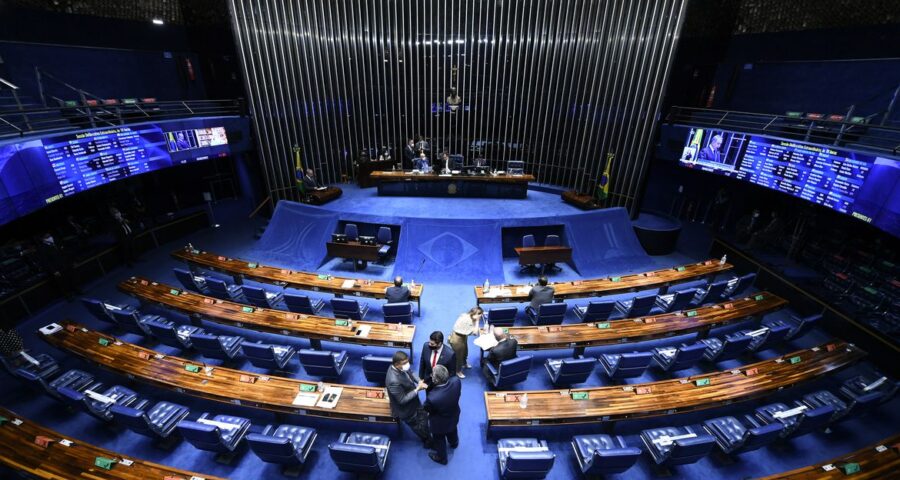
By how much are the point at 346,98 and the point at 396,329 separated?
448 inches

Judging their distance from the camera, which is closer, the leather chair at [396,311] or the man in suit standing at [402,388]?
the man in suit standing at [402,388]

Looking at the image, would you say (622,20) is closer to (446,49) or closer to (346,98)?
(446,49)

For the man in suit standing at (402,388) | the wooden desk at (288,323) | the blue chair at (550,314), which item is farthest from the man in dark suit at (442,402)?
the blue chair at (550,314)

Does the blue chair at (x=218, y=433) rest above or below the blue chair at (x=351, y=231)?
below

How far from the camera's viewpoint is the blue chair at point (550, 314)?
7.23 m

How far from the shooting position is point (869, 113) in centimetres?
934

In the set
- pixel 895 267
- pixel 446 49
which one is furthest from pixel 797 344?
pixel 446 49

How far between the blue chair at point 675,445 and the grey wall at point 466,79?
941 cm

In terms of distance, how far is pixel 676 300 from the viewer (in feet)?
26.6

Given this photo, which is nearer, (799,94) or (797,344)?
(797,344)

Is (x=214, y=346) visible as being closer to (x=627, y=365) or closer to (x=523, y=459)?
(x=523, y=459)

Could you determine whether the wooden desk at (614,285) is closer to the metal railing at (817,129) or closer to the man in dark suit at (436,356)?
the man in dark suit at (436,356)

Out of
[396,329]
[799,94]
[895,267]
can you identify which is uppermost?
[799,94]

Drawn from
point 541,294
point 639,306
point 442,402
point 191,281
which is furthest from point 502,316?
point 191,281
